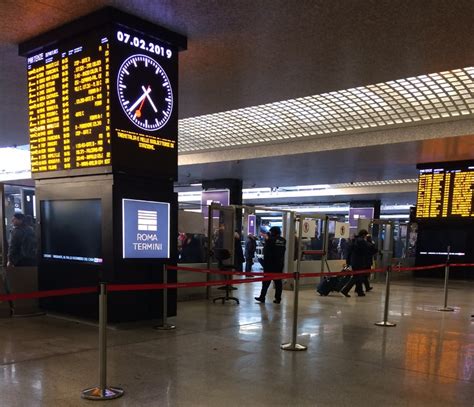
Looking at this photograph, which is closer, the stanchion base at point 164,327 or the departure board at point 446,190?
the stanchion base at point 164,327

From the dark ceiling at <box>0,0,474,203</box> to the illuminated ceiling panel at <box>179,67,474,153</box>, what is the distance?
7.92 feet

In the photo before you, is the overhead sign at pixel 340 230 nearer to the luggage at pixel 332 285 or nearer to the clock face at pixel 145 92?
the luggage at pixel 332 285

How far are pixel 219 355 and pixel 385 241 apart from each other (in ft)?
46.9

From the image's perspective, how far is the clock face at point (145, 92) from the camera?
20.6 ft

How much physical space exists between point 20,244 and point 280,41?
574 cm

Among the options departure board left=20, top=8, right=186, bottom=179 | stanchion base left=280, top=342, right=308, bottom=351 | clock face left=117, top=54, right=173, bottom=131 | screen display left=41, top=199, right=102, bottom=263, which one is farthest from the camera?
screen display left=41, top=199, right=102, bottom=263

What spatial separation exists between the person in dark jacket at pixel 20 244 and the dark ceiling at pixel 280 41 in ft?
9.17

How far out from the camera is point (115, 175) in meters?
6.28

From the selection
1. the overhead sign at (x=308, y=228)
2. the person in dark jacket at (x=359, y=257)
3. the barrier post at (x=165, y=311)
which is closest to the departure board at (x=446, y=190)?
the overhead sign at (x=308, y=228)

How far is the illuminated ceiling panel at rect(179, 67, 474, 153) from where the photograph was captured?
33.6 ft

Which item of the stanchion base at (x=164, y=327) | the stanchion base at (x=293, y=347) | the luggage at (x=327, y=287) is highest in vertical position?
the stanchion base at (x=293, y=347)

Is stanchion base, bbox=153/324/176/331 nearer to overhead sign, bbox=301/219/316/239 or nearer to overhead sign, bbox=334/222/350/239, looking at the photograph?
overhead sign, bbox=301/219/316/239

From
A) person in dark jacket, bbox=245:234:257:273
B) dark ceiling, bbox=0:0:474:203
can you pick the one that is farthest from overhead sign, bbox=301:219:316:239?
dark ceiling, bbox=0:0:474:203

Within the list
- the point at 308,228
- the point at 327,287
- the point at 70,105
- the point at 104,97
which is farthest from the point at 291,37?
the point at 308,228
